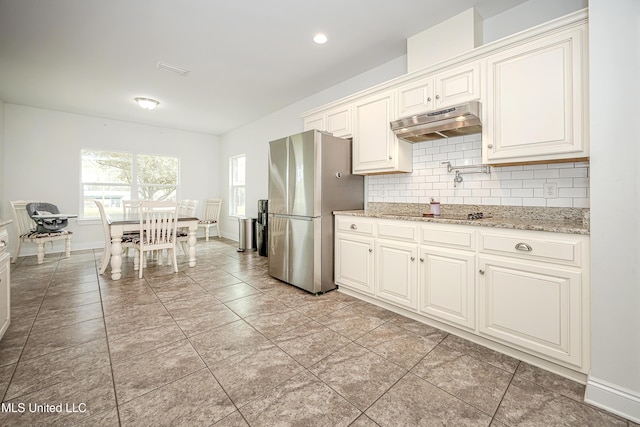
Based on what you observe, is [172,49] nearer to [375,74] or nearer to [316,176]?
[316,176]

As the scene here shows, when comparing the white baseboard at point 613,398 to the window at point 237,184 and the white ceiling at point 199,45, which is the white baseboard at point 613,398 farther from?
the window at point 237,184

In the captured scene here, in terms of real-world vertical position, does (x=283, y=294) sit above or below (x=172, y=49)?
below

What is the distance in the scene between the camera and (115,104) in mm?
4953

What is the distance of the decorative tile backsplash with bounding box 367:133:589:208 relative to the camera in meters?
2.07

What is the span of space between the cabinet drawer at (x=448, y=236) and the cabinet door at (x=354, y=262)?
0.60 m

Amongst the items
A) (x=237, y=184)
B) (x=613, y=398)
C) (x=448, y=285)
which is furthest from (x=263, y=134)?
(x=613, y=398)

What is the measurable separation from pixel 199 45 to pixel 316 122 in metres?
1.55

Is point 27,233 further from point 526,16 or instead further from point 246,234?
point 526,16

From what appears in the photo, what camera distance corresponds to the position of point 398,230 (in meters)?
2.53

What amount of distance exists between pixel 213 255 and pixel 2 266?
10.4ft

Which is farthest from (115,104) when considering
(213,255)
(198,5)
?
(198,5)

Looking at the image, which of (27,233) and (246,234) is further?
(246,234)

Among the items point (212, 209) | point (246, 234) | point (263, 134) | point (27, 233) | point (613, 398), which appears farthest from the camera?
point (212, 209)

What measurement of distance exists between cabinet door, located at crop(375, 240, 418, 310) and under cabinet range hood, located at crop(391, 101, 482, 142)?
1036 mm
